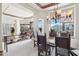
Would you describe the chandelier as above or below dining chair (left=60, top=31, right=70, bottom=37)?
above

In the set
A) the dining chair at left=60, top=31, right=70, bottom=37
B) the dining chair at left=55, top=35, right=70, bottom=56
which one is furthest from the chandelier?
the dining chair at left=55, top=35, right=70, bottom=56

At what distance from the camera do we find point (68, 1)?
2277 mm

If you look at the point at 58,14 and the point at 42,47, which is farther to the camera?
the point at 42,47

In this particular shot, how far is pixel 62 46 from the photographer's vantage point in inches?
90.2

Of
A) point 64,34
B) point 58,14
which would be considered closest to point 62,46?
point 64,34

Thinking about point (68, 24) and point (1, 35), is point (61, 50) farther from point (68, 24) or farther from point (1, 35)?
point (1, 35)

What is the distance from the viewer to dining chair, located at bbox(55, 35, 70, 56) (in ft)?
7.37

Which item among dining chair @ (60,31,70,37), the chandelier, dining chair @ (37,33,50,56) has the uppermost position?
the chandelier

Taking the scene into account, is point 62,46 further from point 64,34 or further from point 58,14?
point 58,14

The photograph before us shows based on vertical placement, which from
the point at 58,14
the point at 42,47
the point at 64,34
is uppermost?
the point at 58,14

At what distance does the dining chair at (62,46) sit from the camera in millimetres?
2248

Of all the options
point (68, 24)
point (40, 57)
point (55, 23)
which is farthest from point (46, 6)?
point (40, 57)

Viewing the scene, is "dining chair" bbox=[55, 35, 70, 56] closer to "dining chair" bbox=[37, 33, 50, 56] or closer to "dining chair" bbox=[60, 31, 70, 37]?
"dining chair" bbox=[60, 31, 70, 37]

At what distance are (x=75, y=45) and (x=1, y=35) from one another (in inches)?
49.6
